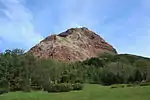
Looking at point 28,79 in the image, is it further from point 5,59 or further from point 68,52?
point 68,52

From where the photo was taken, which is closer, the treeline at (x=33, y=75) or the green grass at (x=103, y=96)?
the green grass at (x=103, y=96)

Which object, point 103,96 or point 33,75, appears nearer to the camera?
point 103,96

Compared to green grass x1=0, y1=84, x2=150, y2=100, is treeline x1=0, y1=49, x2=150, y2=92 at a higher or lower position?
higher

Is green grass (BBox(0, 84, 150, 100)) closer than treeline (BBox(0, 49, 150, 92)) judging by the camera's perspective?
Yes

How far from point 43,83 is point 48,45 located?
136 meters

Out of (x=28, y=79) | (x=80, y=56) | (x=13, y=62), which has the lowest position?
(x=28, y=79)

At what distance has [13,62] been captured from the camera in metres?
61.8

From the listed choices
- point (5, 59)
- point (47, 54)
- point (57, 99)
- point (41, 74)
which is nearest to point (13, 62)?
A: point (5, 59)

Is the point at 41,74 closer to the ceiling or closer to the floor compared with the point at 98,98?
closer to the ceiling

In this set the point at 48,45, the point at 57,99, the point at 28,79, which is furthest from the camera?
the point at 48,45

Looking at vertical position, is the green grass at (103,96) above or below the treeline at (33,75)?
below

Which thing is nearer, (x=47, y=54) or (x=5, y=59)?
(x=5, y=59)

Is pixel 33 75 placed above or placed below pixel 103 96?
above

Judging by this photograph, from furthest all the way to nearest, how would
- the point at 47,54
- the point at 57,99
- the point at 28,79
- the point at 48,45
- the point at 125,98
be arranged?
the point at 48,45
the point at 47,54
the point at 28,79
the point at 57,99
the point at 125,98
